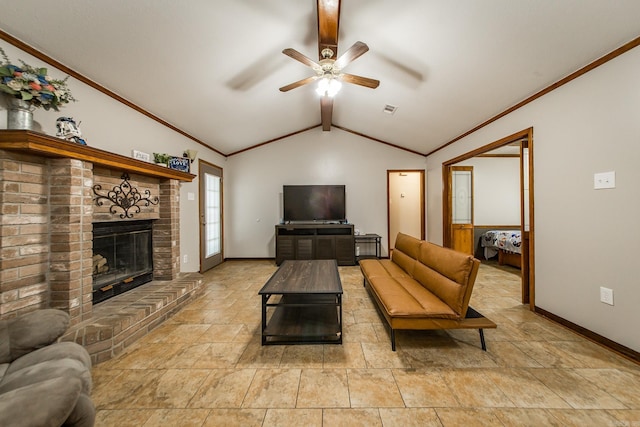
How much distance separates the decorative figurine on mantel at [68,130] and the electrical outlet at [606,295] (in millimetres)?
4609

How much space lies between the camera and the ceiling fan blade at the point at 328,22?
Answer: 6.17ft

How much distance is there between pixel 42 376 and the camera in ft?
3.63

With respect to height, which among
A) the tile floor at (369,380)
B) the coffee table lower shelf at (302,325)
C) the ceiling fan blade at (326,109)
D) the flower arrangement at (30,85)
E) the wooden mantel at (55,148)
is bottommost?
the tile floor at (369,380)

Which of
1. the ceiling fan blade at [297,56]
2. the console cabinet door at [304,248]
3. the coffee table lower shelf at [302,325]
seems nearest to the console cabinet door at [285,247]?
the console cabinet door at [304,248]

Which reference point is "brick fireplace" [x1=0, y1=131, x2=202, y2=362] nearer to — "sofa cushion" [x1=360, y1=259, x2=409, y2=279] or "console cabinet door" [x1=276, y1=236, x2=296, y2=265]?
"sofa cushion" [x1=360, y1=259, x2=409, y2=279]

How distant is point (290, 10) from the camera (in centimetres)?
207

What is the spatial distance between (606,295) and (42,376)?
12.4 feet

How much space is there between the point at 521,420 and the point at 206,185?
4.94 meters

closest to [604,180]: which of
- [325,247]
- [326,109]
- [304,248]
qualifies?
[326,109]

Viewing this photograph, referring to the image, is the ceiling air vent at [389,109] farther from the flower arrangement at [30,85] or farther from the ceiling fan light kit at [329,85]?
the flower arrangement at [30,85]

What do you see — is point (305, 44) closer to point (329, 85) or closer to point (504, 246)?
point (329, 85)

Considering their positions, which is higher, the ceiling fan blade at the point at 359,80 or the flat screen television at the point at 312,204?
the ceiling fan blade at the point at 359,80

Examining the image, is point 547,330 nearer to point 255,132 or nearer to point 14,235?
point 14,235

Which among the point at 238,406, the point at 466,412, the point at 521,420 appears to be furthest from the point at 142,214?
the point at 521,420
